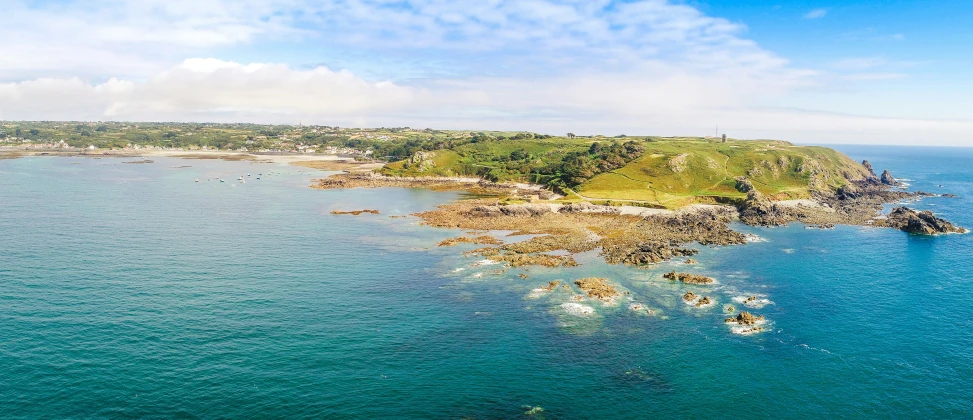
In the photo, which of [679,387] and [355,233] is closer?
[679,387]

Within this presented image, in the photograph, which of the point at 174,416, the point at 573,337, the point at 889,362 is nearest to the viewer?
the point at 174,416

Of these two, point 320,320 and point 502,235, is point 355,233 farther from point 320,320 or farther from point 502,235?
point 320,320

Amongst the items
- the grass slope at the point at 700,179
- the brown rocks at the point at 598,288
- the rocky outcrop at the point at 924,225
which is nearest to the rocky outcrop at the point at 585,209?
the grass slope at the point at 700,179

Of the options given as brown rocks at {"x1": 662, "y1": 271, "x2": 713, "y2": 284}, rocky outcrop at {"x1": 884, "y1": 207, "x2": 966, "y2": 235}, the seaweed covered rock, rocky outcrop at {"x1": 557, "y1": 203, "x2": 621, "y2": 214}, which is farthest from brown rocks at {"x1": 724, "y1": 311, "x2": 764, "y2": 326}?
rocky outcrop at {"x1": 884, "y1": 207, "x2": 966, "y2": 235}

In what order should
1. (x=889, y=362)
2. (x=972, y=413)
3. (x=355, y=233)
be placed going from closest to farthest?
(x=972, y=413) → (x=889, y=362) → (x=355, y=233)

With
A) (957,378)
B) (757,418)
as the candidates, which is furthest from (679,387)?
(957,378)

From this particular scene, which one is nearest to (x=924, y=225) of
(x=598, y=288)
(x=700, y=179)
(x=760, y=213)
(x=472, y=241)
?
(x=760, y=213)

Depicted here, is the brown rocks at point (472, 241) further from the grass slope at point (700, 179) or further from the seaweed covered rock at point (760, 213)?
the seaweed covered rock at point (760, 213)

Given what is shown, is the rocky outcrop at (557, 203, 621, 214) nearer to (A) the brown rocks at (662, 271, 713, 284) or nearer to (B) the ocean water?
(B) the ocean water
